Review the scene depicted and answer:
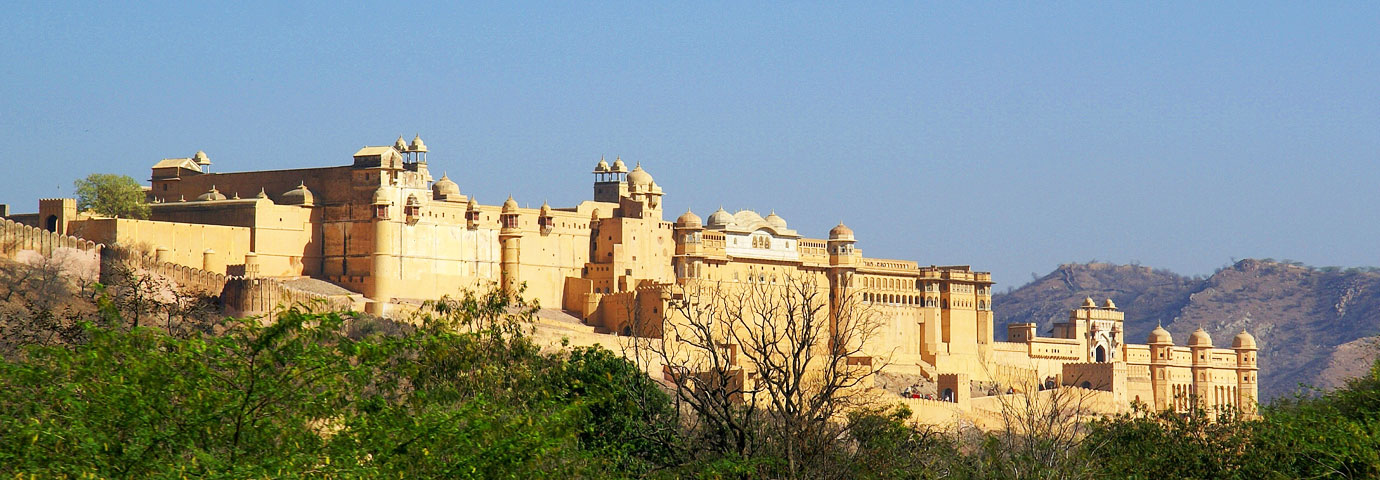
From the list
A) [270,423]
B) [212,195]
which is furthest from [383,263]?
[270,423]

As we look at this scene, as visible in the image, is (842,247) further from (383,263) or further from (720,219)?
(383,263)

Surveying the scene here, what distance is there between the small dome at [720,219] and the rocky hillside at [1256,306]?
69.1 metres

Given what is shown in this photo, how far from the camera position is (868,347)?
202ft

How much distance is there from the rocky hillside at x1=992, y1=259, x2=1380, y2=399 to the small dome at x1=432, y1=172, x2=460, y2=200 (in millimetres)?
79328

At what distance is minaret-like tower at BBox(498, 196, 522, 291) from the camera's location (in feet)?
181

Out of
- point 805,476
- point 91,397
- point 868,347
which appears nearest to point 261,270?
point 868,347

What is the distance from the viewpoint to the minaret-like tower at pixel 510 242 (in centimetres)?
5519

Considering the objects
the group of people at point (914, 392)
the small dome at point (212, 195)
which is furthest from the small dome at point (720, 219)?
the small dome at point (212, 195)

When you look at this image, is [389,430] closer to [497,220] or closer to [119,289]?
[119,289]

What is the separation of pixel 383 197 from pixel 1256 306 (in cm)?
12170

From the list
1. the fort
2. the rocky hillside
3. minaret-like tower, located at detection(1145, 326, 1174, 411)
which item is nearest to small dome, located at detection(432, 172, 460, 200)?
the fort

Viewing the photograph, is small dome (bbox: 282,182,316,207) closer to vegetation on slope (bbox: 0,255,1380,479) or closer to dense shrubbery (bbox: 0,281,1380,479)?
vegetation on slope (bbox: 0,255,1380,479)

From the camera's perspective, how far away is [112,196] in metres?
53.3

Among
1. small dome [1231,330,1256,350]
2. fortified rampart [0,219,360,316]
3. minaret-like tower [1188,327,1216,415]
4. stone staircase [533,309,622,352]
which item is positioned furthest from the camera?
small dome [1231,330,1256,350]
